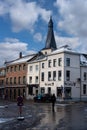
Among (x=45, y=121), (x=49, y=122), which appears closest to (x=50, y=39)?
(x=45, y=121)

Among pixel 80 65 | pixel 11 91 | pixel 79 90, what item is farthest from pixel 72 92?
pixel 11 91

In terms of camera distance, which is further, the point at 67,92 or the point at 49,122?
the point at 67,92

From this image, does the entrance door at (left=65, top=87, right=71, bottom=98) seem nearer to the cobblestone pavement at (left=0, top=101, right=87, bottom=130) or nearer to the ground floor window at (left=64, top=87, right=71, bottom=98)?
the ground floor window at (left=64, top=87, right=71, bottom=98)

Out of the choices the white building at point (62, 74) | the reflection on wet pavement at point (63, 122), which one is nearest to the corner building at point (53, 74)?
the white building at point (62, 74)

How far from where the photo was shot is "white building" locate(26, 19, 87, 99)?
57312mm

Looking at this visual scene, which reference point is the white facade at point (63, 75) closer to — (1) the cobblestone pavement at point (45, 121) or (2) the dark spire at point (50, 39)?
(2) the dark spire at point (50, 39)

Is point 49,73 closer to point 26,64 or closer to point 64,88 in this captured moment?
point 64,88

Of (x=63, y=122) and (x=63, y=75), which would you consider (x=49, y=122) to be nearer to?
(x=63, y=122)

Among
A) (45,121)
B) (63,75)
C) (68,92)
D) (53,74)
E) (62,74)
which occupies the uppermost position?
(53,74)

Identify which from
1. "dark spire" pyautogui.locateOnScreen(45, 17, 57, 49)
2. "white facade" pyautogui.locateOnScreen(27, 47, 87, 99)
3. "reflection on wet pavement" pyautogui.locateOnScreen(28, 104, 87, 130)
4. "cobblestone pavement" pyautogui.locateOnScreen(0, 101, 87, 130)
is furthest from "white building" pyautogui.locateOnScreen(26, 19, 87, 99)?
"reflection on wet pavement" pyautogui.locateOnScreen(28, 104, 87, 130)

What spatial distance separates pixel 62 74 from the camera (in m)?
57.2

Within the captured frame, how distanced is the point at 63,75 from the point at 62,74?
403 mm

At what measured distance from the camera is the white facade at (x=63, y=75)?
57.2m

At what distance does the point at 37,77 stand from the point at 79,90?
36.9ft
